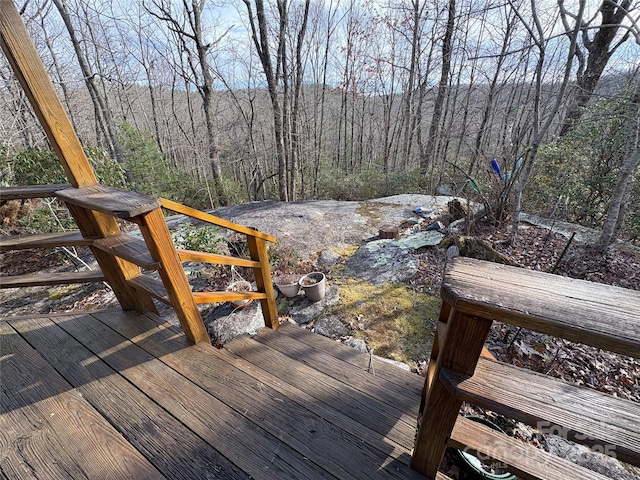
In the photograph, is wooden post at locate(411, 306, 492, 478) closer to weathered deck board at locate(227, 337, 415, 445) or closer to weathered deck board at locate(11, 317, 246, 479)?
weathered deck board at locate(227, 337, 415, 445)

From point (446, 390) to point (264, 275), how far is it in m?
1.54

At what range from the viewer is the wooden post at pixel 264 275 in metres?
2.01

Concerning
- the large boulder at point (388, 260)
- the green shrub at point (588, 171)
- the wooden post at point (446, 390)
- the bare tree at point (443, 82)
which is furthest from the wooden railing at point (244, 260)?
the bare tree at point (443, 82)

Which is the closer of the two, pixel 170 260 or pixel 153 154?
pixel 170 260

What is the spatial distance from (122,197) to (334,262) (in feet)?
11.5

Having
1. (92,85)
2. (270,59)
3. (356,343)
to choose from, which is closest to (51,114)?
(356,343)

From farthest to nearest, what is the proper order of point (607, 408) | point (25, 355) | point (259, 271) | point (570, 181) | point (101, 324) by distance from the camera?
point (570, 181) < point (259, 271) < point (101, 324) < point (25, 355) < point (607, 408)

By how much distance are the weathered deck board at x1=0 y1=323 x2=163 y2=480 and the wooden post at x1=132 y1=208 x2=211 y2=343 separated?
1.89 feet

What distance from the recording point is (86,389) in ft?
4.76

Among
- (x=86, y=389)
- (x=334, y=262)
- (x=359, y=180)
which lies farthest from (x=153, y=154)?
(x=86, y=389)

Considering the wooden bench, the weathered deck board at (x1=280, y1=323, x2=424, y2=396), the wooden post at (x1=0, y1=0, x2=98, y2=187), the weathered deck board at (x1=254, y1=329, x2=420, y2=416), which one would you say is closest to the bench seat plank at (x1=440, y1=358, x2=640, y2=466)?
the wooden bench

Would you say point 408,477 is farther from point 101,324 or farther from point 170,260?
point 101,324

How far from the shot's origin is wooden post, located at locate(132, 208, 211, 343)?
1285mm

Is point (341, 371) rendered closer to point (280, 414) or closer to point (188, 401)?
point (280, 414)
